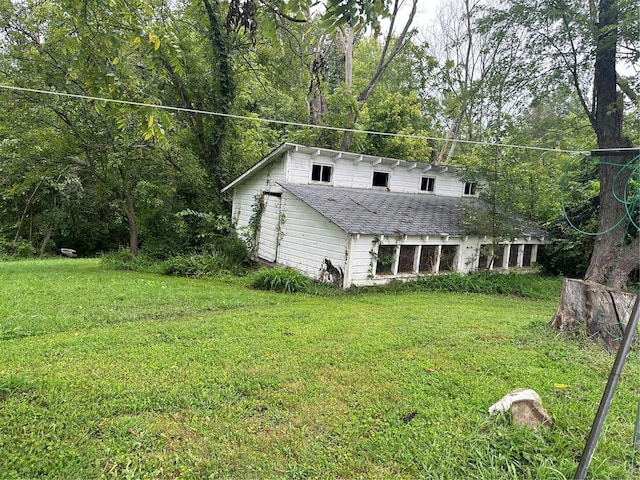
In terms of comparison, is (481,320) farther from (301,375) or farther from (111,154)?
(111,154)

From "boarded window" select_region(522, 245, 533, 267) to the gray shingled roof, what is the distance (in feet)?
10.0

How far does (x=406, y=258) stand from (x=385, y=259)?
34.2 inches

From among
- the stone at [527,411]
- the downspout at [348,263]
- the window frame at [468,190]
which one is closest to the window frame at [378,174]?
the window frame at [468,190]

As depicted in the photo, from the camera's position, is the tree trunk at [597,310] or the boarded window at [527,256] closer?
the tree trunk at [597,310]

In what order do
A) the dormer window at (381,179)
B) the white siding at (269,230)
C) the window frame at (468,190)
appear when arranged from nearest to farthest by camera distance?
the white siding at (269,230) < the dormer window at (381,179) < the window frame at (468,190)

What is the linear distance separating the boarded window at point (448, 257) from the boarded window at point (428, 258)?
1.28 feet

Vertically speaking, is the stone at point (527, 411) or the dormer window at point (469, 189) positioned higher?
the dormer window at point (469, 189)

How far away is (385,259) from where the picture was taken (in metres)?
10.5

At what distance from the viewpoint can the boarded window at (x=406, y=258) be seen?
10891 mm

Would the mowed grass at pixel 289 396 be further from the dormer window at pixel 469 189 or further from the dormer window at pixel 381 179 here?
the dormer window at pixel 469 189

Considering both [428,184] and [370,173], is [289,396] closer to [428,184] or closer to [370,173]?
[370,173]

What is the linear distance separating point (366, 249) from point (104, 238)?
1705 cm

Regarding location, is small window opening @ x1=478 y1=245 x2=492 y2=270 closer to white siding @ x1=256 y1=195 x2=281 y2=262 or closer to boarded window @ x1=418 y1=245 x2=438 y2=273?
boarded window @ x1=418 y1=245 x2=438 y2=273

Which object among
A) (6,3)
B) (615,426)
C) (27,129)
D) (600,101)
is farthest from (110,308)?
(600,101)
